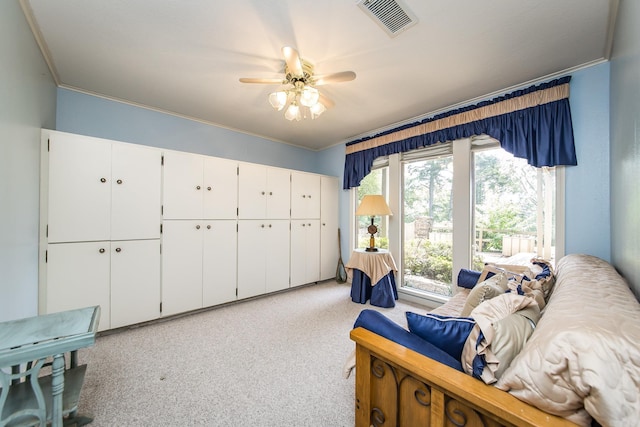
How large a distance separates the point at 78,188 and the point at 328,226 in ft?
10.1

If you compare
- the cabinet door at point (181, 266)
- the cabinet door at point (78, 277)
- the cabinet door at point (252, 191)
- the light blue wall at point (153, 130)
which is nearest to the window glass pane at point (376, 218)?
the light blue wall at point (153, 130)

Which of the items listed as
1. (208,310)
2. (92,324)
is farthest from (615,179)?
(208,310)

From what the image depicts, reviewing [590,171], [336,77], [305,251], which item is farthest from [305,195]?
[590,171]

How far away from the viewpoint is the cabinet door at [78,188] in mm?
2039

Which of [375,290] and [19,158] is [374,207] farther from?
[19,158]

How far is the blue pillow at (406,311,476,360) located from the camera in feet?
3.14

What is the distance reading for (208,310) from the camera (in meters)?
2.87

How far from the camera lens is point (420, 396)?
2.94ft

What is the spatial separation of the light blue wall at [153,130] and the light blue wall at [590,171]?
3.64m

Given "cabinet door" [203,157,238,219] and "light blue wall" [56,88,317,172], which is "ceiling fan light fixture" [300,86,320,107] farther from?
"light blue wall" [56,88,317,172]

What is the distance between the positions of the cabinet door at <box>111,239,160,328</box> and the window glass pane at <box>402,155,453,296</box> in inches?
121

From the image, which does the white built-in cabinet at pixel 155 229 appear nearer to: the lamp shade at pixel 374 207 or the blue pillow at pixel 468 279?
the lamp shade at pixel 374 207

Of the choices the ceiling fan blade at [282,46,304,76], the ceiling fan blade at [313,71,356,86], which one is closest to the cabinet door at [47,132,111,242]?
the ceiling fan blade at [282,46,304,76]

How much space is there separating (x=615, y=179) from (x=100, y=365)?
4.03 m
